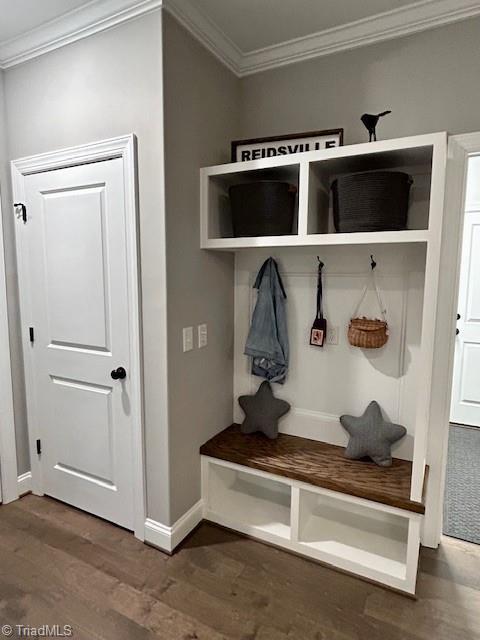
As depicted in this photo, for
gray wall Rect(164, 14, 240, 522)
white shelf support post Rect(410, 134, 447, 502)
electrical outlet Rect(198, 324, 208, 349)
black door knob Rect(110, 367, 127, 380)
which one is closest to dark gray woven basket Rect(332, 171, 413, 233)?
white shelf support post Rect(410, 134, 447, 502)

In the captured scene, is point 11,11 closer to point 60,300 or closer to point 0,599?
point 60,300

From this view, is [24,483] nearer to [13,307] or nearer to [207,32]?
[13,307]

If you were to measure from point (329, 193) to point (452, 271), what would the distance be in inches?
29.1

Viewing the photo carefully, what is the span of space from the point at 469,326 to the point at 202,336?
9.82 ft

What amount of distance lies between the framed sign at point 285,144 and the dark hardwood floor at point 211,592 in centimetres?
209

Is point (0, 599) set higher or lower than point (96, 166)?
lower

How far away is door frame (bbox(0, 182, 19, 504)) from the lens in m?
2.29

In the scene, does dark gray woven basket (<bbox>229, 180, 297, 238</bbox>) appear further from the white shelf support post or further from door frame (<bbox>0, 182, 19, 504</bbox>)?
door frame (<bbox>0, 182, 19, 504</bbox>)

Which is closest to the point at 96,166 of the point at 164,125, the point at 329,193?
the point at 164,125

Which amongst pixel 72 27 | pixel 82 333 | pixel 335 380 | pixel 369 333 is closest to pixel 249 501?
pixel 335 380

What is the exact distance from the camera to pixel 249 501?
2.30m

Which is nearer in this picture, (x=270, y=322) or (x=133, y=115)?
(x=133, y=115)

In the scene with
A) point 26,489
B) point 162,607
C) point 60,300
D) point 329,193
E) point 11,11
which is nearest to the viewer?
point 162,607

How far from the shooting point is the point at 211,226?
6.77 feet
